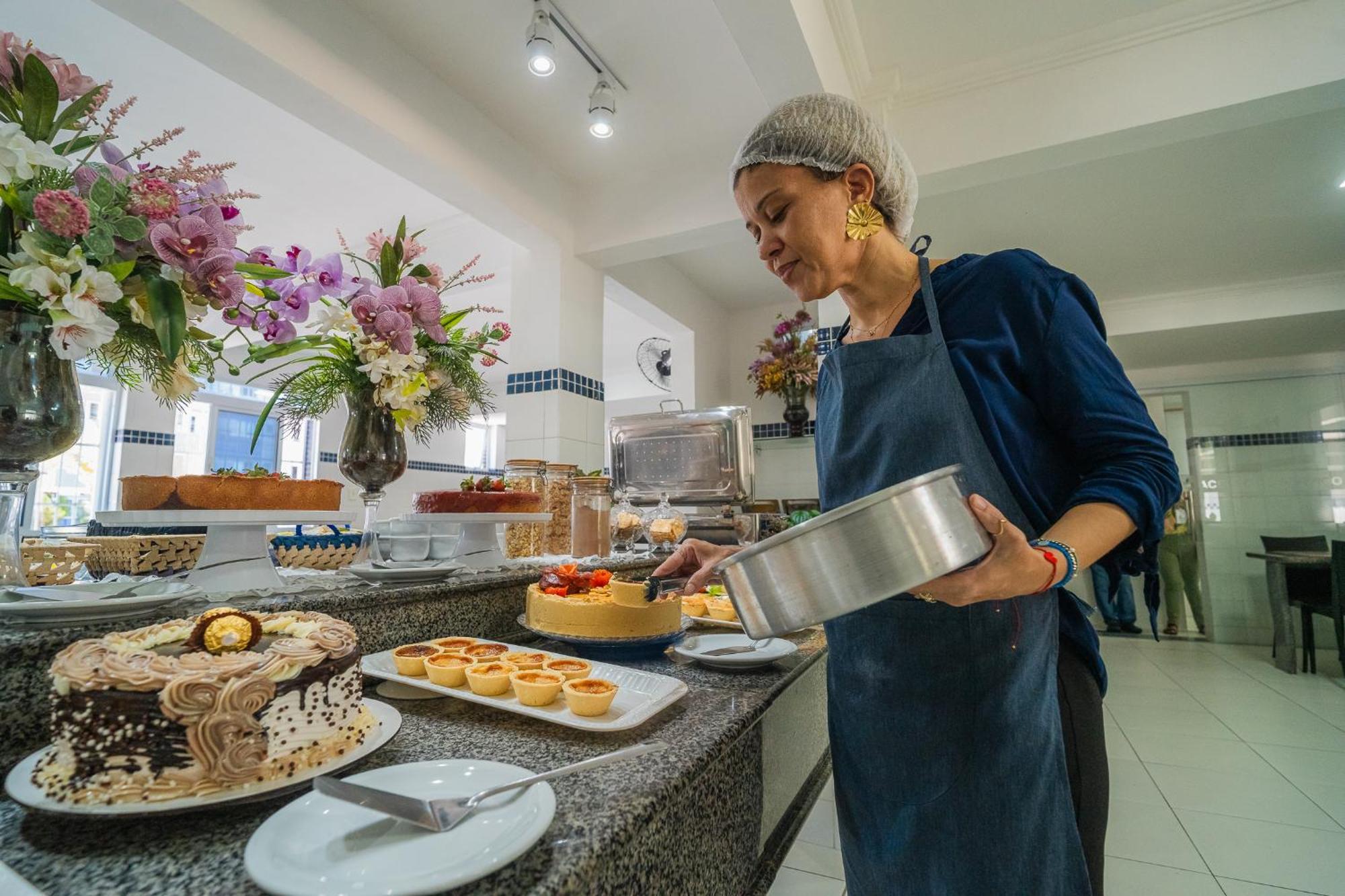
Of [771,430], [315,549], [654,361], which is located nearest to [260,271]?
[315,549]

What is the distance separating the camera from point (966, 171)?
2855 millimetres

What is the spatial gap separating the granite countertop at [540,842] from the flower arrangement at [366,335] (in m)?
0.75

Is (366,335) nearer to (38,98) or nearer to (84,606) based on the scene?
(38,98)

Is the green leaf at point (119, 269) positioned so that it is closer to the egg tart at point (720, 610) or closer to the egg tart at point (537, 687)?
the egg tart at point (537, 687)

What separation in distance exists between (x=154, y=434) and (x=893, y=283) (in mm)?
7999

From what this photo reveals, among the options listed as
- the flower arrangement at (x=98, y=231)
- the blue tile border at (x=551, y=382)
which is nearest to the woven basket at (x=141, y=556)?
the flower arrangement at (x=98, y=231)

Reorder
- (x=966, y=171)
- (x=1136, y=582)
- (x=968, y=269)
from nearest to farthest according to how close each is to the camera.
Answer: (x=968, y=269) < (x=966, y=171) < (x=1136, y=582)

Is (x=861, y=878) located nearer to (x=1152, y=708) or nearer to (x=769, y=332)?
(x=1152, y=708)

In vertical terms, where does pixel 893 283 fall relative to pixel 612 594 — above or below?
above

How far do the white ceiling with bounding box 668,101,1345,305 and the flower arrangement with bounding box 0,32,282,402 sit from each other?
3.63 m

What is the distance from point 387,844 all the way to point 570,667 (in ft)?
1.60

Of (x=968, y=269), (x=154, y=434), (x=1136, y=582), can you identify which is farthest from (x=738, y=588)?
(x=1136, y=582)

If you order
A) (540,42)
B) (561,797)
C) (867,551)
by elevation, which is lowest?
(561,797)

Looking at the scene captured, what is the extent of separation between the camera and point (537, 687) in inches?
34.0
